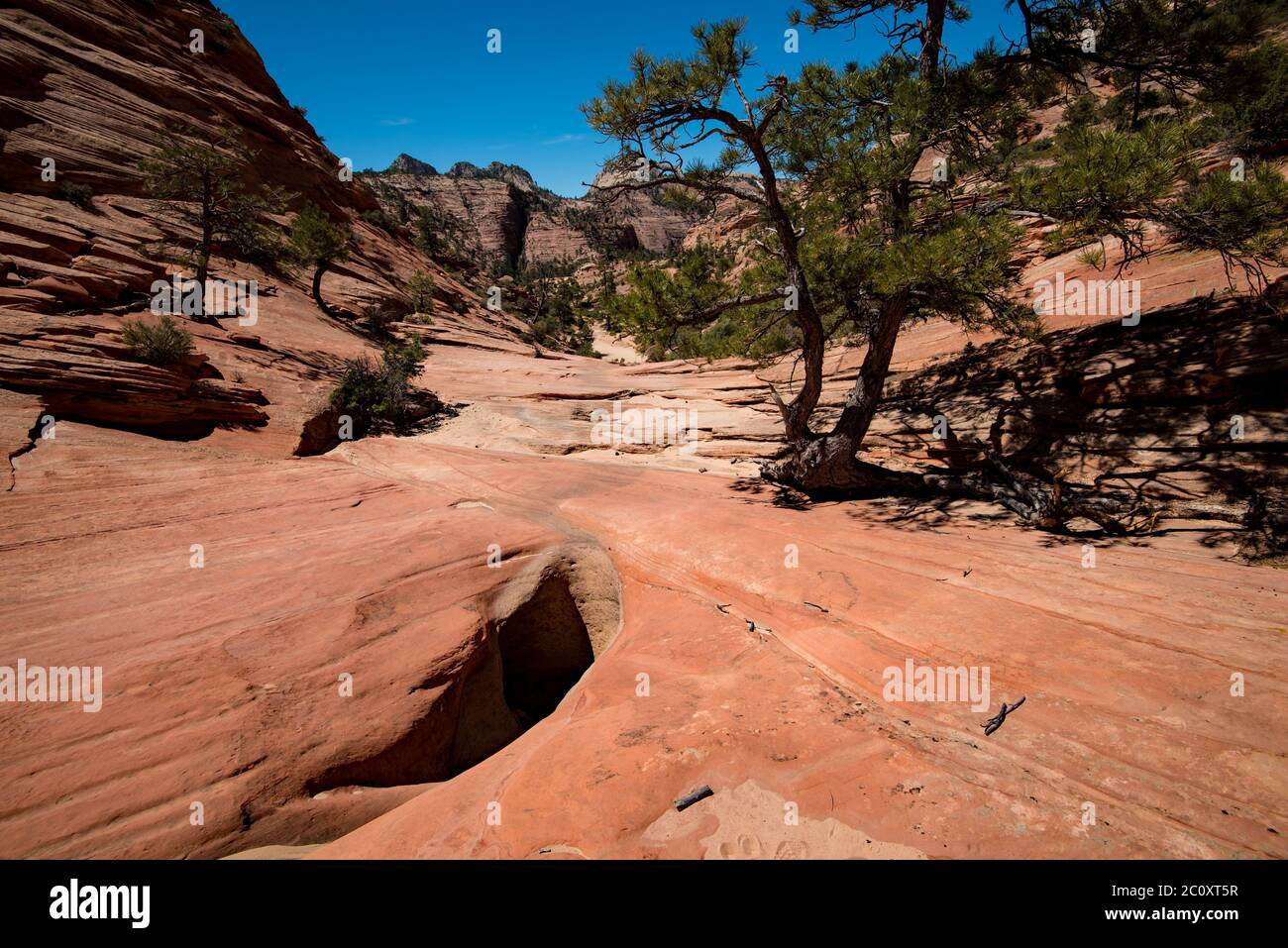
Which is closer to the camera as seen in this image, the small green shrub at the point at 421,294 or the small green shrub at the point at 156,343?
the small green shrub at the point at 156,343

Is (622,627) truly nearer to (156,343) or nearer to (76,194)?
(156,343)

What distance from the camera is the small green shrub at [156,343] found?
8.79 metres

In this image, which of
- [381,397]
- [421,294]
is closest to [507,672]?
[381,397]

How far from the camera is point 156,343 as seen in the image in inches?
351

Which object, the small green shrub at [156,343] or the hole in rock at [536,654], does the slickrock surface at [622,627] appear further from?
the small green shrub at [156,343]

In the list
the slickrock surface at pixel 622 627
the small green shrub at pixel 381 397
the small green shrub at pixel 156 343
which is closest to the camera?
the slickrock surface at pixel 622 627

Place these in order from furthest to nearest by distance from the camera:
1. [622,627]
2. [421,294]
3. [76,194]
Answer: [421,294] < [76,194] < [622,627]

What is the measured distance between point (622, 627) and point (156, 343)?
1021 cm

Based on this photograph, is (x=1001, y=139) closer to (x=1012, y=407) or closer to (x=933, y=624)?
(x=1012, y=407)

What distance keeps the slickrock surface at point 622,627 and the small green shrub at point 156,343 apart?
32cm

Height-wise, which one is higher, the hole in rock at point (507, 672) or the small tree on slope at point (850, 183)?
the small tree on slope at point (850, 183)

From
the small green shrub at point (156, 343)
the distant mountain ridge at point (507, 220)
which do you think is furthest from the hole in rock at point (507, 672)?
the distant mountain ridge at point (507, 220)

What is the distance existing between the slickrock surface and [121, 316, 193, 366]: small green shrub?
12.7 inches
